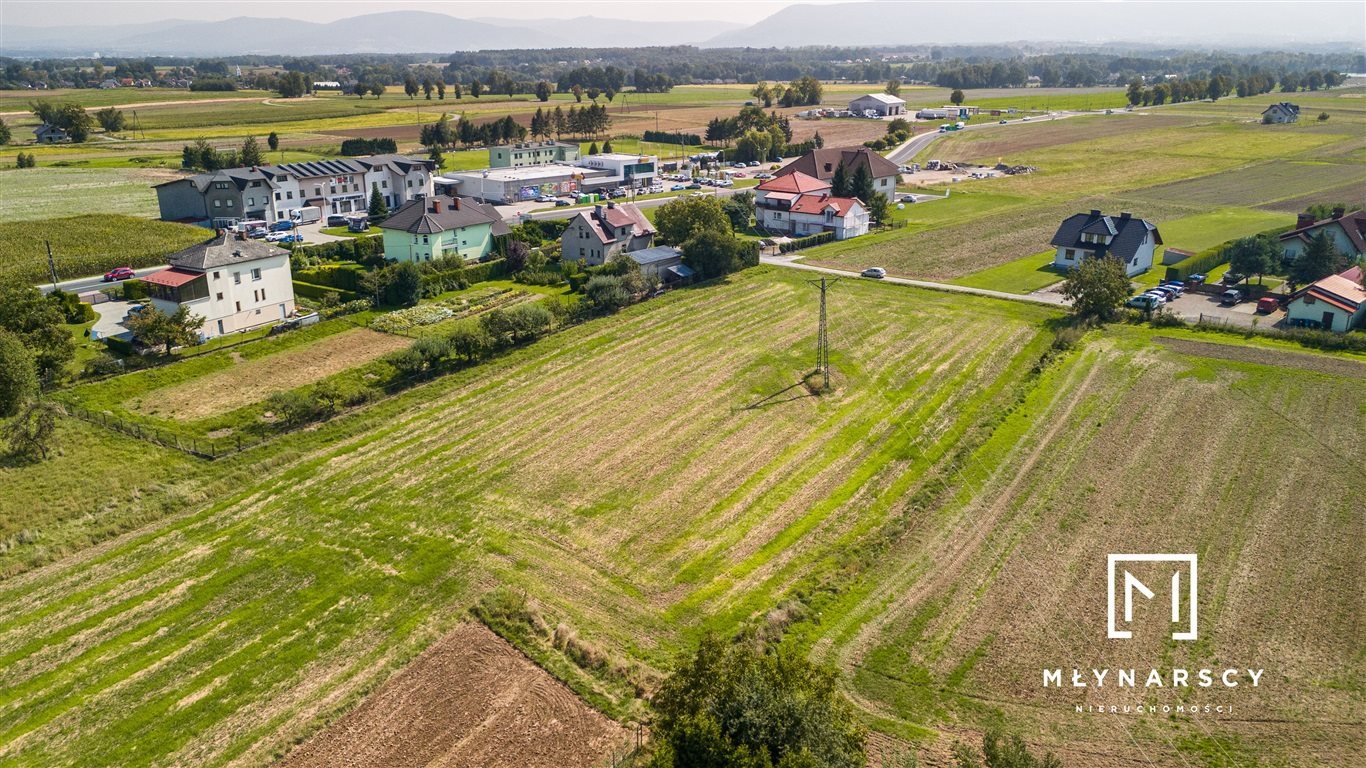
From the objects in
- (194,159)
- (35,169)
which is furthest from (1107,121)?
(35,169)

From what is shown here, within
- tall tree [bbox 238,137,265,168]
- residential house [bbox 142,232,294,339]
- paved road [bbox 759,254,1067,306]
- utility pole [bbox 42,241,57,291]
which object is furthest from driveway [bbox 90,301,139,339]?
tall tree [bbox 238,137,265,168]

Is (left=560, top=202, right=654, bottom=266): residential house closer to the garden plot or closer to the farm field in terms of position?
the garden plot

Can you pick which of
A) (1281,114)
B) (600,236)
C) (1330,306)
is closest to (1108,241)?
(1330,306)

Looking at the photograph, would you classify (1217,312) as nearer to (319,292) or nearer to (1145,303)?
(1145,303)

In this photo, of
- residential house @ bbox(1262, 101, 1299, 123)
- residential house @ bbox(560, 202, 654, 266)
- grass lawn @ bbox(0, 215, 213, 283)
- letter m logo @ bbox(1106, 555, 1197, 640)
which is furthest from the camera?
residential house @ bbox(1262, 101, 1299, 123)

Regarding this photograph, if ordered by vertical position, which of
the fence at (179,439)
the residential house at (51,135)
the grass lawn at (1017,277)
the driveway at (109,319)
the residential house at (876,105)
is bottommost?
the fence at (179,439)

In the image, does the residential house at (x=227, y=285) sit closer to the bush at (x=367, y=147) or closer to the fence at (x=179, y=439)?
the fence at (x=179, y=439)

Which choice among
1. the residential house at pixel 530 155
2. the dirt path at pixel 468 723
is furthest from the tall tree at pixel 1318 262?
the residential house at pixel 530 155

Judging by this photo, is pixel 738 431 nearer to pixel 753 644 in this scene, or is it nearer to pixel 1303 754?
pixel 753 644
